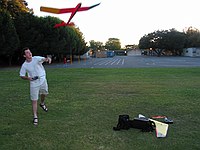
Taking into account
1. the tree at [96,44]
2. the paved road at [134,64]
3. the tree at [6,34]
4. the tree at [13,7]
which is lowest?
the paved road at [134,64]

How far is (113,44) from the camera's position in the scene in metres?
158

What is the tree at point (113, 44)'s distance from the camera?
156 meters

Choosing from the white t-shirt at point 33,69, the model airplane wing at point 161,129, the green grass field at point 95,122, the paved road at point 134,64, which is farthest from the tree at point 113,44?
the model airplane wing at point 161,129

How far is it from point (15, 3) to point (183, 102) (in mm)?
34701

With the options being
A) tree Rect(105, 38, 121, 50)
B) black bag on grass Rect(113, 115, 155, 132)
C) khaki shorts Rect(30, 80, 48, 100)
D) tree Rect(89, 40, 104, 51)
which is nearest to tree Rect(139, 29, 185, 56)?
tree Rect(89, 40, 104, 51)

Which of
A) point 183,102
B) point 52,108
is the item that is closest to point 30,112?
point 52,108

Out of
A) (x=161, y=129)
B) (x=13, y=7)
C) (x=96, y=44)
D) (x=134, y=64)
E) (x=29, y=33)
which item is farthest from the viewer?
(x=96, y=44)

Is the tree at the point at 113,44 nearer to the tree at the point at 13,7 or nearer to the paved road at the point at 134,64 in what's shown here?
the paved road at the point at 134,64

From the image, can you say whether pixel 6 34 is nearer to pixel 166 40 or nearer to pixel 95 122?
pixel 95 122

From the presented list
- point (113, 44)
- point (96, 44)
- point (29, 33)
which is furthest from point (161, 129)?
point (113, 44)

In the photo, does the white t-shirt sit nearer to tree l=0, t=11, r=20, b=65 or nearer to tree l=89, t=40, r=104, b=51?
tree l=0, t=11, r=20, b=65

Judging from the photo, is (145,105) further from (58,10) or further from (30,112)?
(58,10)

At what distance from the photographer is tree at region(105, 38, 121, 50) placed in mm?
155875

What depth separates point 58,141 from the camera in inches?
189
